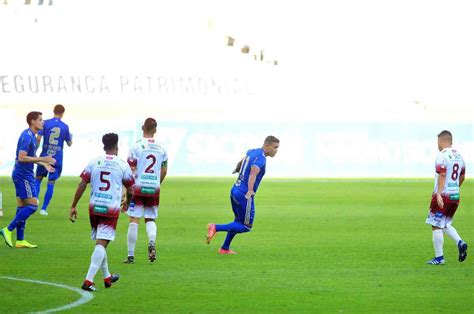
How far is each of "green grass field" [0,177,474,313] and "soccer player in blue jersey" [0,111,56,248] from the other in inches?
17.5

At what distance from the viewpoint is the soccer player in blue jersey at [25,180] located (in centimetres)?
1664

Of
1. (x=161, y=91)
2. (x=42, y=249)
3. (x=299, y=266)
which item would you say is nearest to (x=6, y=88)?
(x=161, y=91)

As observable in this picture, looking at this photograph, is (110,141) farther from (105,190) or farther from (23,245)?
(23,245)

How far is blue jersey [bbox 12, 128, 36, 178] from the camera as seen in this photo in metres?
16.8

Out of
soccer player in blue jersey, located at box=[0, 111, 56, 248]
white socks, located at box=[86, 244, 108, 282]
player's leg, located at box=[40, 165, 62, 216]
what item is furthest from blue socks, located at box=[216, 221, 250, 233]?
player's leg, located at box=[40, 165, 62, 216]

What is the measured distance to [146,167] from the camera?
15.2m

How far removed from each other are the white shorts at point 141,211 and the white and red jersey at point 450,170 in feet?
12.7

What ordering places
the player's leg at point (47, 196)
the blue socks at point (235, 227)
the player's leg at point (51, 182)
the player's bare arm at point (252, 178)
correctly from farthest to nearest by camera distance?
the player's leg at point (47, 196) < the player's leg at point (51, 182) < the blue socks at point (235, 227) < the player's bare arm at point (252, 178)

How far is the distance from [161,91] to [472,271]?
117 ft

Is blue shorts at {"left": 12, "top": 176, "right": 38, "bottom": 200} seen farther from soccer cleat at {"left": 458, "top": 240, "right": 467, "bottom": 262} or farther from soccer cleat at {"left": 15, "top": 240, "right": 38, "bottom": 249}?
soccer cleat at {"left": 458, "top": 240, "right": 467, "bottom": 262}

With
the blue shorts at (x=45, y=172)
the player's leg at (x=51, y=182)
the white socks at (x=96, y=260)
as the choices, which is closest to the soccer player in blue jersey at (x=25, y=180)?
the white socks at (x=96, y=260)

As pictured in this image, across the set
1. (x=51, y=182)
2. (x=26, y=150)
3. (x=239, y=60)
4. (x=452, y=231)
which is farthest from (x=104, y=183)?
(x=239, y=60)

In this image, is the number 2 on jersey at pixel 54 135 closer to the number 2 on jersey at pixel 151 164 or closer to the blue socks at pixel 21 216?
the blue socks at pixel 21 216

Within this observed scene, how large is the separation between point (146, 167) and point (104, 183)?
3.10 m
